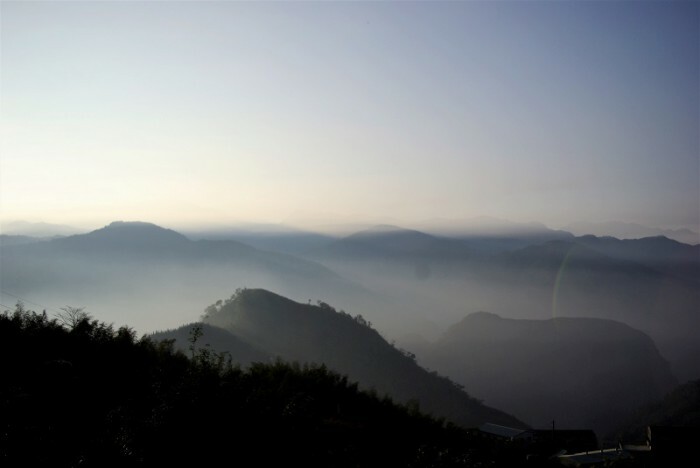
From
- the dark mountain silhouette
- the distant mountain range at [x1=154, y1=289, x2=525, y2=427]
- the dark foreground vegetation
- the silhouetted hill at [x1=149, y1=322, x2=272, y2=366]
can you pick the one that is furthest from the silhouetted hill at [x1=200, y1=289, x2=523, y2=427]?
the dark foreground vegetation

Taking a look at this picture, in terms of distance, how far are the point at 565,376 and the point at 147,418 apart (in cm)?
18564

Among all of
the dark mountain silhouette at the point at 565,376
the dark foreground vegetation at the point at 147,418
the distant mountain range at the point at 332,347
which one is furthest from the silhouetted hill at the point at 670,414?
the dark foreground vegetation at the point at 147,418

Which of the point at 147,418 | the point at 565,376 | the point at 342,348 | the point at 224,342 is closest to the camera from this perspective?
the point at 147,418

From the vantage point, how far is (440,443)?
68.9ft

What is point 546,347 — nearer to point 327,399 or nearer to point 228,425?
point 327,399

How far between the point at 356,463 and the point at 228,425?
3.81 m

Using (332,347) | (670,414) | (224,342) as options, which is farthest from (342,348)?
Result: (670,414)

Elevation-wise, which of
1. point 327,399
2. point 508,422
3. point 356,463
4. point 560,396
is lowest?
point 560,396

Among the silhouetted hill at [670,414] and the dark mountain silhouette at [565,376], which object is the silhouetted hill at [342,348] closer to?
the silhouetted hill at [670,414]

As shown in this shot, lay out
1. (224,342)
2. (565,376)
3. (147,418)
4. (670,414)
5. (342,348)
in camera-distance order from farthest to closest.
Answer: (565,376) → (342,348) → (670,414) → (224,342) → (147,418)

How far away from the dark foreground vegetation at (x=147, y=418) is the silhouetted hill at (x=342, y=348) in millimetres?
68593

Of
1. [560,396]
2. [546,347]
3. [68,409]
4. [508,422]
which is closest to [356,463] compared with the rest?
[68,409]

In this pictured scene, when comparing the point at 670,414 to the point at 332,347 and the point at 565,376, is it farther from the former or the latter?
the point at 565,376

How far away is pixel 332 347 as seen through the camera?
347 ft
